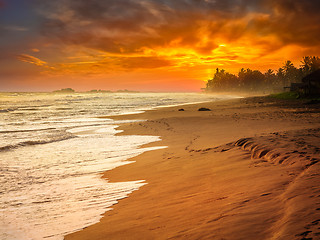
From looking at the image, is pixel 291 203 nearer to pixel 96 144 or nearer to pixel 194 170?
pixel 194 170

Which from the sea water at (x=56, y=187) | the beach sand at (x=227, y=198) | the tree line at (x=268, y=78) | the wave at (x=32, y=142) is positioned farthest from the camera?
the tree line at (x=268, y=78)

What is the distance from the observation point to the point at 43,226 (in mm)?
4414

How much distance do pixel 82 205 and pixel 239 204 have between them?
329 centimetres

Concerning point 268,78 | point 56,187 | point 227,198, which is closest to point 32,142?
point 56,187

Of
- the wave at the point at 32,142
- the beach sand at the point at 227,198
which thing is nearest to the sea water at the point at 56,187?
the wave at the point at 32,142

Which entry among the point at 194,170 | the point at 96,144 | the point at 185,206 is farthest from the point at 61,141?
the point at 185,206

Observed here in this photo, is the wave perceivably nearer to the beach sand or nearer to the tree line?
the beach sand

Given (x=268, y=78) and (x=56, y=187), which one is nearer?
(x=56, y=187)

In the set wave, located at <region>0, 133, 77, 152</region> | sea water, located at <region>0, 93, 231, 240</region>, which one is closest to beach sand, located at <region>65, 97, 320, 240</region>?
sea water, located at <region>0, 93, 231, 240</region>

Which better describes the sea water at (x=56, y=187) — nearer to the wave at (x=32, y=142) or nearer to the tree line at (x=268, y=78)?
the wave at (x=32, y=142)

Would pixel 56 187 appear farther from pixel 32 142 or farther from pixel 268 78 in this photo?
pixel 268 78

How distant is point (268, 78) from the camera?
160m

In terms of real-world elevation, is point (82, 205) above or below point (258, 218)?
below

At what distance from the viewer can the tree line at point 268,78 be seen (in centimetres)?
10856
